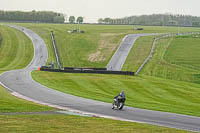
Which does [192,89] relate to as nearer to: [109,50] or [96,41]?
[109,50]

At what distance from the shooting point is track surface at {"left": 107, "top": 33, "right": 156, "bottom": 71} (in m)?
76.5

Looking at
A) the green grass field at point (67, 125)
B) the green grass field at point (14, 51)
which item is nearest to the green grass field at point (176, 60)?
the green grass field at point (14, 51)

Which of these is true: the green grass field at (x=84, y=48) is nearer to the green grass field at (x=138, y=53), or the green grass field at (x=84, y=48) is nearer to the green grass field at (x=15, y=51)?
the green grass field at (x=138, y=53)

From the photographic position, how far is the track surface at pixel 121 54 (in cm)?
7646

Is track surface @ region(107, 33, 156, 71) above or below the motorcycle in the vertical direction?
below

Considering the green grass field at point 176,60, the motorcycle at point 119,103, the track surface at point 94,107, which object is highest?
the motorcycle at point 119,103

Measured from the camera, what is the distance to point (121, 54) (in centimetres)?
8731

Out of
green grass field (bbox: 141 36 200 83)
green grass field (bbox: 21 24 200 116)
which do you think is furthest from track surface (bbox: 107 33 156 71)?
green grass field (bbox: 141 36 200 83)

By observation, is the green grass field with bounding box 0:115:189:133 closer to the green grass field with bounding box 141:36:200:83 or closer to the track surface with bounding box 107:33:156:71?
the green grass field with bounding box 141:36:200:83

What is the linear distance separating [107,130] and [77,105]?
9.96 meters

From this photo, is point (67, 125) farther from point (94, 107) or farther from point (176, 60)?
point (176, 60)

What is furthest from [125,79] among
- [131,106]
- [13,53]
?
[13,53]

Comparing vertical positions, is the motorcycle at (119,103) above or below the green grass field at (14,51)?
above

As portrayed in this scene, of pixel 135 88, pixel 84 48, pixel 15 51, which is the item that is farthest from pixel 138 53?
pixel 135 88
